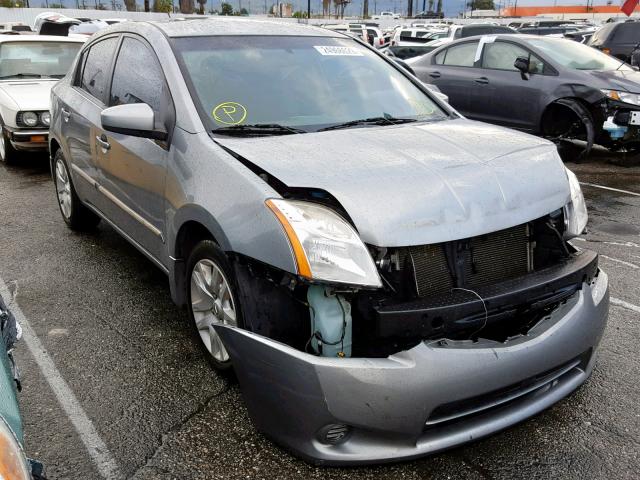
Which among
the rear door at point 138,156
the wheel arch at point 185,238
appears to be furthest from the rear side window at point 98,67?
the wheel arch at point 185,238

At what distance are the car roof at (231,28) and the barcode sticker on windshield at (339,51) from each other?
0.52 feet

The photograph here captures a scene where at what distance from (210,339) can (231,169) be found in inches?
34.2

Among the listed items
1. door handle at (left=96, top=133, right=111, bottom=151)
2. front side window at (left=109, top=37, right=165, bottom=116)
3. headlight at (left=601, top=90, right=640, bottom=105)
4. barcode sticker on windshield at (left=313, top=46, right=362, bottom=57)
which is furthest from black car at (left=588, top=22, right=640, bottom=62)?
door handle at (left=96, top=133, right=111, bottom=151)

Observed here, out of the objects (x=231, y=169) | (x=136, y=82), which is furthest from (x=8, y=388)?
(x=136, y=82)

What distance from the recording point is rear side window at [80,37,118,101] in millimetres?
4176

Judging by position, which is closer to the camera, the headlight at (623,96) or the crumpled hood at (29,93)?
the crumpled hood at (29,93)

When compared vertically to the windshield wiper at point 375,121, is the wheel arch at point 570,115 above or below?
below

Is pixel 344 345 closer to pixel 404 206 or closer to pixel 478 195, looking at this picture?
pixel 404 206

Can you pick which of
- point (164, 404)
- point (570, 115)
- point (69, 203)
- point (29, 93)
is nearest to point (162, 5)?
point (29, 93)

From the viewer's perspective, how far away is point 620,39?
40.8ft

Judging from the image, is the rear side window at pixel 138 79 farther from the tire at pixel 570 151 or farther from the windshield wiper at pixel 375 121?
the tire at pixel 570 151

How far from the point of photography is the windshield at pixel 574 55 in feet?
26.9

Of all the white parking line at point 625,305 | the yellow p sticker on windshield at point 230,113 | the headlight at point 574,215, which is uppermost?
the yellow p sticker on windshield at point 230,113

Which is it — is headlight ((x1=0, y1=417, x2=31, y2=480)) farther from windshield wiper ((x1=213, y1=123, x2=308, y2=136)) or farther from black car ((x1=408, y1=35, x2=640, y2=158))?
black car ((x1=408, y1=35, x2=640, y2=158))
